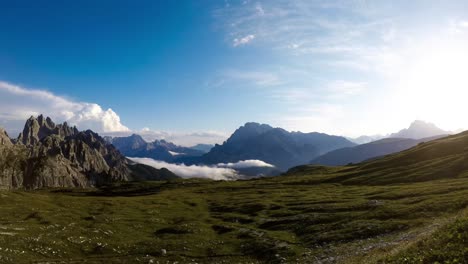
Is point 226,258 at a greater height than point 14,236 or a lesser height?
lesser

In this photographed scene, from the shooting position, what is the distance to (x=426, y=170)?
116m

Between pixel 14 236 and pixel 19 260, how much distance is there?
11538 mm

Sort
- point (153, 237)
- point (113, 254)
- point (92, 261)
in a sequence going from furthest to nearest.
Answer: point (153, 237) < point (113, 254) < point (92, 261)

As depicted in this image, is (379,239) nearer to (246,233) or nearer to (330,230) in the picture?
(330,230)

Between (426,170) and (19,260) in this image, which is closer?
(19,260)

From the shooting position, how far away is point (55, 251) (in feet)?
151

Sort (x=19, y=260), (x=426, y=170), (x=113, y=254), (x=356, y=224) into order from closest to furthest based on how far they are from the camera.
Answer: (x=19, y=260) → (x=113, y=254) → (x=356, y=224) → (x=426, y=170)

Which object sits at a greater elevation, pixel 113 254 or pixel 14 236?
pixel 14 236

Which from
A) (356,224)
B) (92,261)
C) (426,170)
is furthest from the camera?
(426,170)

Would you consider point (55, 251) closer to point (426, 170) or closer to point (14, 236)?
point (14, 236)

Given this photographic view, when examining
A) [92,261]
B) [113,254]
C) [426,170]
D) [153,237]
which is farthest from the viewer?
[426,170]

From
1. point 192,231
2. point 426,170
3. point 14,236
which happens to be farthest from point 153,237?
point 426,170

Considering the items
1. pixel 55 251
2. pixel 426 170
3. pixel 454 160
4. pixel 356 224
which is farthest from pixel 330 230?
pixel 454 160

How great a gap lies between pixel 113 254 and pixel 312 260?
27.5 meters
